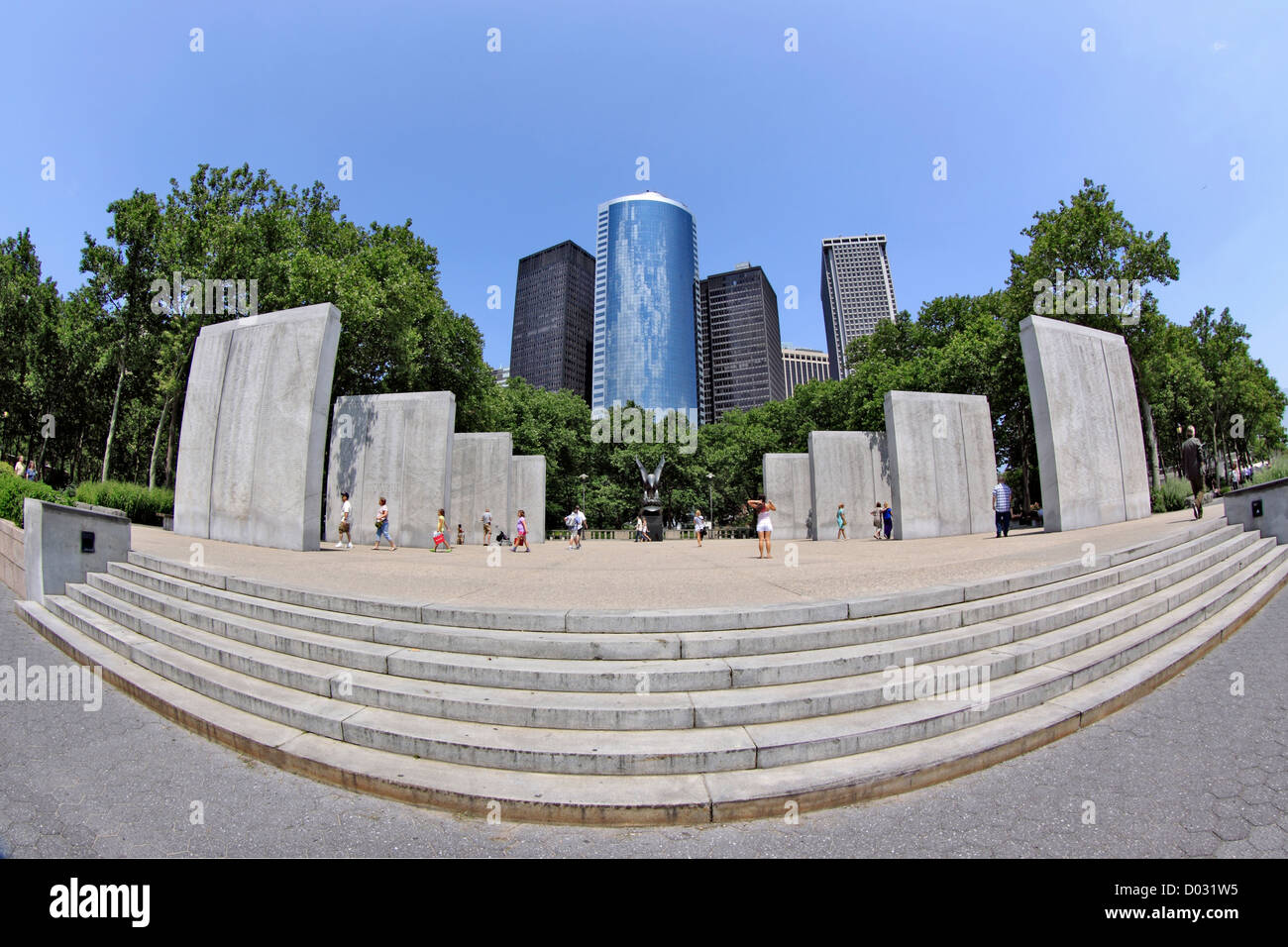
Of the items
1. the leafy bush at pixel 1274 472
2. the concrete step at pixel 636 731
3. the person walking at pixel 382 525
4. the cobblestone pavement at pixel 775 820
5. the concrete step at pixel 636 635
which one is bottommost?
the cobblestone pavement at pixel 775 820

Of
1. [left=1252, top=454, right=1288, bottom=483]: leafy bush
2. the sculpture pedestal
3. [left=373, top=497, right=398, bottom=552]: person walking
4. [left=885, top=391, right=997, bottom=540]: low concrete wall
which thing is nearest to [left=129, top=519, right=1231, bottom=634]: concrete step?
[left=373, top=497, right=398, bottom=552]: person walking

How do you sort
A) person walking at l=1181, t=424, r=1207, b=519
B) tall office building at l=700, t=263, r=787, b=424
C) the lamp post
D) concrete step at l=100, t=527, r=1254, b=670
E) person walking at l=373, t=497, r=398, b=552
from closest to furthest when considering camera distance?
concrete step at l=100, t=527, r=1254, b=670, person walking at l=1181, t=424, r=1207, b=519, person walking at l=373, t=497, r=398, b=552, the lamp post, tall office building at l=700, t=263, r=787, b=424

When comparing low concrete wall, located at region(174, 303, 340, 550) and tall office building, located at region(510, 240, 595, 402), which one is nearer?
low concrete wall, located at region(174, 303, 340, 550)

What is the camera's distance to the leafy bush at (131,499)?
1916cm

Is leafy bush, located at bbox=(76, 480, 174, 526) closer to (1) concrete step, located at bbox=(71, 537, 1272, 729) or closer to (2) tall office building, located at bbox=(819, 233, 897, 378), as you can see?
(1) concrete step, located at bbox=(71, 537, 1272, 729)

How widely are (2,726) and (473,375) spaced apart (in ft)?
99.5

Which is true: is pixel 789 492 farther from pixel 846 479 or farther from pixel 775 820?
pixel 775 820

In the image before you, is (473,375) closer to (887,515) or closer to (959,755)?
(887,515)

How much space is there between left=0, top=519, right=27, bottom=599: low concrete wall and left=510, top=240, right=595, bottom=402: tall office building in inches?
4565

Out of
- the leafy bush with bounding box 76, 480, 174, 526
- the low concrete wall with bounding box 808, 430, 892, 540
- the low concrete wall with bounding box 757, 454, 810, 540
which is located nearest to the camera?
the leafy bush with bounding box 76, 480, 174, 526

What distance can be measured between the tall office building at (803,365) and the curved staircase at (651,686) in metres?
181

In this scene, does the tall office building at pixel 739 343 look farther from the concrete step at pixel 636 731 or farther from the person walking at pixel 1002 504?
the concrete step at pixel 636 731

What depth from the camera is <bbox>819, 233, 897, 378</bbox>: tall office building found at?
161 meters

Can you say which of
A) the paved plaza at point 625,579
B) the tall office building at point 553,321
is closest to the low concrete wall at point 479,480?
the paved plaza at point 625,579
